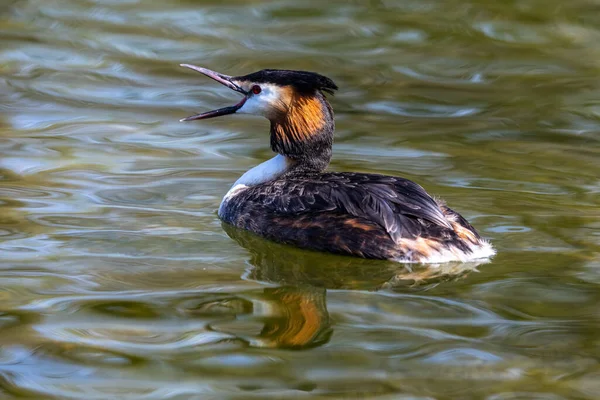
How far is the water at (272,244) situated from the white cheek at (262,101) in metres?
0.73

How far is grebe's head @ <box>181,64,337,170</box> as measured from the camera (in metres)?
6.97

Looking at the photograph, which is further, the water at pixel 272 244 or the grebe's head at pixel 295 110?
the grebe's head at pixel 295 110

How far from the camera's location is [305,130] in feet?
23.1

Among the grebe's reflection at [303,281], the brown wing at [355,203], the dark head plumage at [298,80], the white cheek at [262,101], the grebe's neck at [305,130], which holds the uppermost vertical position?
the dark head plumage at [298,80]

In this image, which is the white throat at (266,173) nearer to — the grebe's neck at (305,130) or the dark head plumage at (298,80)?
the grebe's neck at (305,130)

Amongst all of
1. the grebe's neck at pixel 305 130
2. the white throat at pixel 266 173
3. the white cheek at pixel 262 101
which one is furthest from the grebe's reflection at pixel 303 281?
the white cheek at pixel 262 101

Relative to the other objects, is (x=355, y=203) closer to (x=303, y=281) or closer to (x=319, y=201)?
(x=319, y=201)

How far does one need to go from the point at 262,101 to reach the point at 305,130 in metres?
0.32

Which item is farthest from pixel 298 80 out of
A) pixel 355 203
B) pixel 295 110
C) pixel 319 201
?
pixel 355 203

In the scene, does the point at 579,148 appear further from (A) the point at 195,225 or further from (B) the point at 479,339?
(B) the point at 479,339

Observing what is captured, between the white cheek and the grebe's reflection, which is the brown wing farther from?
the white cheek

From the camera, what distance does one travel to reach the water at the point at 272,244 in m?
4.70

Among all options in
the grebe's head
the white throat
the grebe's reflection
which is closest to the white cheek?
the grebe's head

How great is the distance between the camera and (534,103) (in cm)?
991
